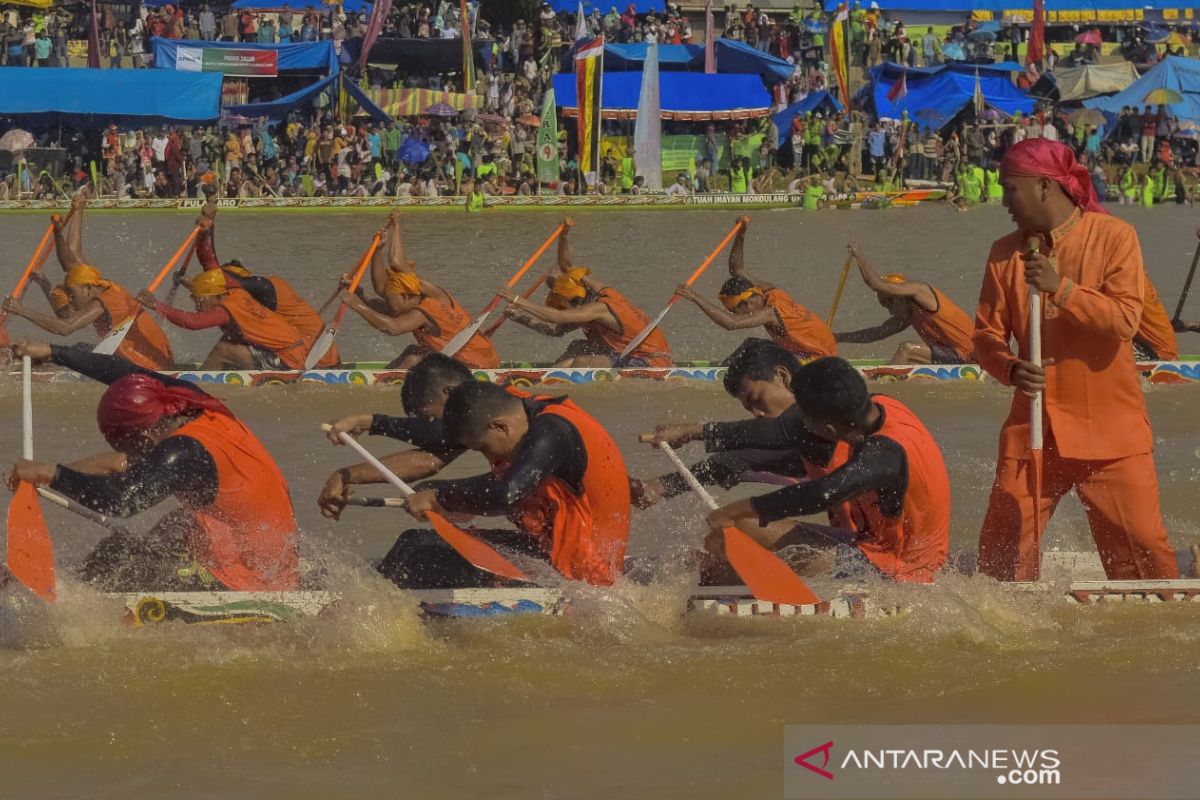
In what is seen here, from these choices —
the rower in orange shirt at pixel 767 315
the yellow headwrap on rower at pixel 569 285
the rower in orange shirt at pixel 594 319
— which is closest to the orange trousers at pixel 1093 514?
the rower in orange shirt at pixel 767 315

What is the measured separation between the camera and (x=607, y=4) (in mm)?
34094

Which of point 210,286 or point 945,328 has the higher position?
point 210,286

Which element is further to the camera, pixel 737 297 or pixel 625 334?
pixel 625 334

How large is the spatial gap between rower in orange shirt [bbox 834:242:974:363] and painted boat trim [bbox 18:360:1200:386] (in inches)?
4.5

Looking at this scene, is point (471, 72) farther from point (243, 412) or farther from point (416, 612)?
point (416, 612)

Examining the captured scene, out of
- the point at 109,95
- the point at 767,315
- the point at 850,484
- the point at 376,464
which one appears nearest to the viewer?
the point at 850,484

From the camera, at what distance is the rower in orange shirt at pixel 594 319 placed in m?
11.9

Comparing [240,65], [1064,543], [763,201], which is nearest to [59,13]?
[240,65]

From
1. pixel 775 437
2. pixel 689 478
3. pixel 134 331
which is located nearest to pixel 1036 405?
pixel 775 437

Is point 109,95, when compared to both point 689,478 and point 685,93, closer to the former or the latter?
point 685,93

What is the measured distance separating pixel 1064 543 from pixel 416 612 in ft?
10.4

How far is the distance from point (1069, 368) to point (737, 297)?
5.97 m

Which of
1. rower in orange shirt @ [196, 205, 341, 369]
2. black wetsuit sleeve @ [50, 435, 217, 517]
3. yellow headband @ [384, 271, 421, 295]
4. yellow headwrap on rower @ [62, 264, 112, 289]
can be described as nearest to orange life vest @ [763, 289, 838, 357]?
yellow headband @ [384, 271, 421, 295]

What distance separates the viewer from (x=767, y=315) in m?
11.5
